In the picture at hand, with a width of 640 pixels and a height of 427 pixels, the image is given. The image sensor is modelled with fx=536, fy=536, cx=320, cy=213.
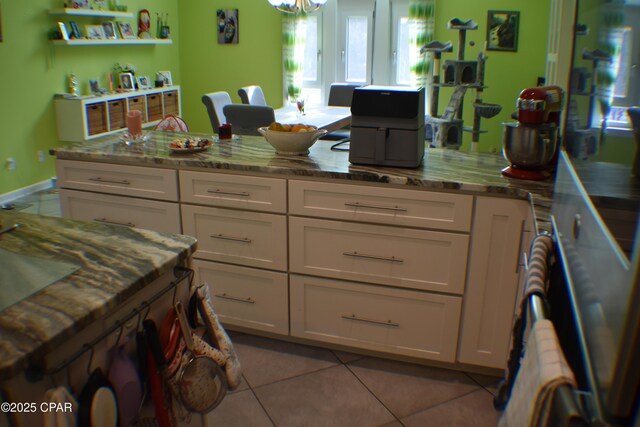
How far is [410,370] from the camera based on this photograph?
7.77 ft

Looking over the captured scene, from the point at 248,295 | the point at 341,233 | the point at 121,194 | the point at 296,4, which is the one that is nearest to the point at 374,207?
the point at 341,233

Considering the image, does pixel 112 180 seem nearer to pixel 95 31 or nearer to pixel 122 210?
pixel 122 210

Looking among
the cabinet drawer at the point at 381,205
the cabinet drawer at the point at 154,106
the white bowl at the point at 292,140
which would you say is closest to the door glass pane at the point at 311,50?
the cabinet drawer at the point at 154,106

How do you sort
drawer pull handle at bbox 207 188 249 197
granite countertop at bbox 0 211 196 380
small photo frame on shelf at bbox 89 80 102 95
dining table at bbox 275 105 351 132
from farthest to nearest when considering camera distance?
small photo frame on shelf at bbox 89 80 102 95 < dining table at bbox 275 105 351 132 < drawer pull handle at bbox 207 188 249 197 < granite countertop at bbox 0 211 196 380

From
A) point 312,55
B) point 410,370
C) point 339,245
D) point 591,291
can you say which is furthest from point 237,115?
point 591,291

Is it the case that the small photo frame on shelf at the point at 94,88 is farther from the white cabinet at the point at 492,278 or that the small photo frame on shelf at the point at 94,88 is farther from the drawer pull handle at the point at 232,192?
the white cabinet at the point at 492,278

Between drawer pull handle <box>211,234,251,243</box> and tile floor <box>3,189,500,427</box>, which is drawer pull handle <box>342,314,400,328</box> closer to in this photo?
tile floor <box>3,189,500,427</box>

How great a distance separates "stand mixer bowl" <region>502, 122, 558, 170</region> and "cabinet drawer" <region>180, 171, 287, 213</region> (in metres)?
0.92

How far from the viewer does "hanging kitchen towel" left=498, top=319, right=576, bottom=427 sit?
725 millimetres

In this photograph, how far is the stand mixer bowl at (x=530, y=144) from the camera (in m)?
2.00

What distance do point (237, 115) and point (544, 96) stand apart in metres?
2.72

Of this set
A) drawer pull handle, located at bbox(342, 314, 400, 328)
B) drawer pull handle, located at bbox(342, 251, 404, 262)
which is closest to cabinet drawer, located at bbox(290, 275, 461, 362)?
drawer pull handle, located at bbox(342, 314, 400, 328)

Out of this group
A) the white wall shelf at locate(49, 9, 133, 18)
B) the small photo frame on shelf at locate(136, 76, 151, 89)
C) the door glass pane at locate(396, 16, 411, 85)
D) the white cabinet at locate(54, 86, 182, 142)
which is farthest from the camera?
the door glass pane at locate(396, 16, 411, 85)

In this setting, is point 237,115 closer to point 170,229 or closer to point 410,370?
point 170,229
